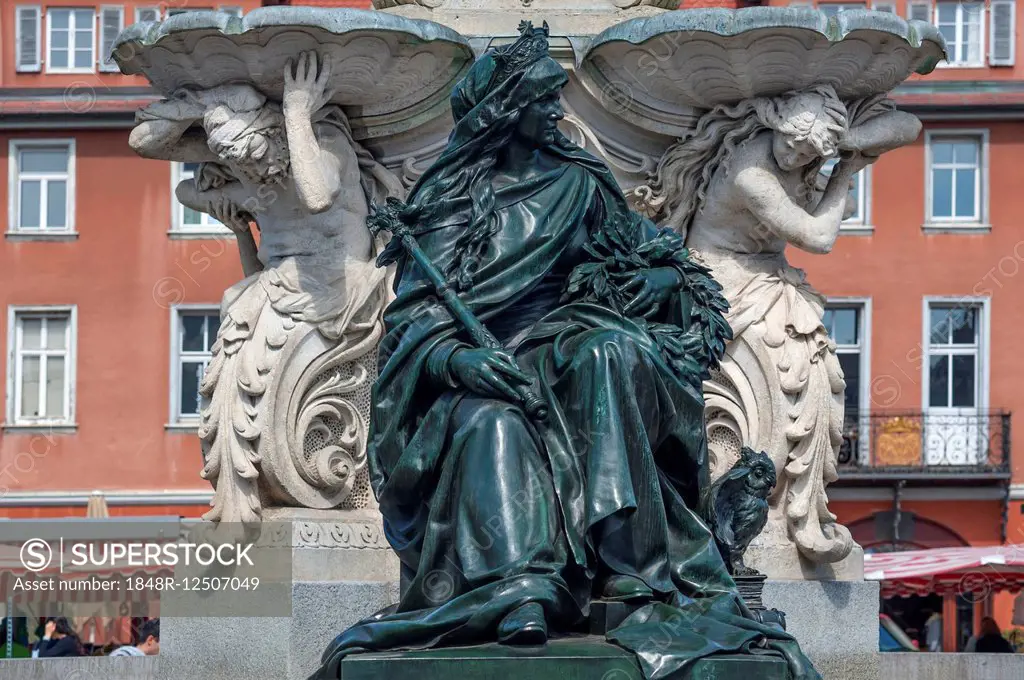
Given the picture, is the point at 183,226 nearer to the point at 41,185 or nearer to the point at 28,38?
the point at 41,185

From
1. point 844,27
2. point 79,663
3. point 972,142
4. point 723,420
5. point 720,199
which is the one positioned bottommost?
point 79,663

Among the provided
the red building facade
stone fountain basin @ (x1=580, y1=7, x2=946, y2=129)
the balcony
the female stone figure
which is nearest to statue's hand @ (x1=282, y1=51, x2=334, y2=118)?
stone fountain basin @ (x1=580, y1=7, x2=946, y2=129)

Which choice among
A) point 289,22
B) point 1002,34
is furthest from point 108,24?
point 289,22

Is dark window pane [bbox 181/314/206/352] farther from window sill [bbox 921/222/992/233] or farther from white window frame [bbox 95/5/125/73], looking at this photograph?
window sill [bbox 921/222/992/233]

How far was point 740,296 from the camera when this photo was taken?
1276 cm

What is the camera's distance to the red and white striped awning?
25391mm

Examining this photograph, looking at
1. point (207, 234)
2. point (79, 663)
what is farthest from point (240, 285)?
point (207, 234)

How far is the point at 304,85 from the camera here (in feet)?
40.4

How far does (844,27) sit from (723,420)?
2.00m

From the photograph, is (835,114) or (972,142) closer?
(835,114)

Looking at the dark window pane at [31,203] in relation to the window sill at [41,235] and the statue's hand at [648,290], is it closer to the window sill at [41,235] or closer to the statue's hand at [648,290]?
the window sill at [41,235]

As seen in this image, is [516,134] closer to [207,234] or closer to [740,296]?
[740,296]

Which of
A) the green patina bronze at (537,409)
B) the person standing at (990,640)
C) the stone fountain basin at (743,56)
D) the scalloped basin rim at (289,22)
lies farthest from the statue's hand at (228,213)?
the person standing at (990,640)

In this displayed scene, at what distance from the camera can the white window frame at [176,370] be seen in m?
43.6
